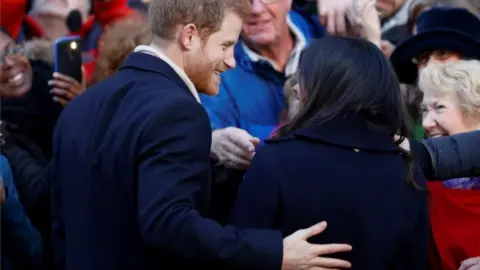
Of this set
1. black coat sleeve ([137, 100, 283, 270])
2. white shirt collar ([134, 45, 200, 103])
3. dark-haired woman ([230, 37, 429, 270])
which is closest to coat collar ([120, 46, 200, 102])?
white shirt collar ([134, 45, 200, 103])

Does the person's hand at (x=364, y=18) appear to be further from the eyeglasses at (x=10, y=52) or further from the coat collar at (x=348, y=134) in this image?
the eyeglasses at (x=10, y=52)

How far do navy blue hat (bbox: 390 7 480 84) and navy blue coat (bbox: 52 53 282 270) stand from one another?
4.53 ft

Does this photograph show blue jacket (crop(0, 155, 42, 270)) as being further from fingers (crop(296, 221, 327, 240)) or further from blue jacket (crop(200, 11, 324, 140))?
fingers (crop(296, 221, 327, 240))

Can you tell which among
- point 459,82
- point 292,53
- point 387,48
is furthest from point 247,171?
point 387,48

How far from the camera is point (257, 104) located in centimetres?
320

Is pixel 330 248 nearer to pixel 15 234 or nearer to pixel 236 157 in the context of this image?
pixel 236 157

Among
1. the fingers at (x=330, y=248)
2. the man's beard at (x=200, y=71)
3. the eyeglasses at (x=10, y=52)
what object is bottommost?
the eyeglasses at (x=10, y=52)

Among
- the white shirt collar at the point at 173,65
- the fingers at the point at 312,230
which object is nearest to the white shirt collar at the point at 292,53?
the white shirt collar at the point at 173,65

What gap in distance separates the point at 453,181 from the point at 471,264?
329 mm

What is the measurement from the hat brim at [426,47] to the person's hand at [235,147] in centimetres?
97

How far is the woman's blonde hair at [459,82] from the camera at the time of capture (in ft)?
9.55

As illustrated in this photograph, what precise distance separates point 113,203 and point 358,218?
0.63 metres

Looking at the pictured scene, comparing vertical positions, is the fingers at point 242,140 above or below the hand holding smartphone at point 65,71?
above

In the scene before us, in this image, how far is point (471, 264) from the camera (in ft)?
8.14
